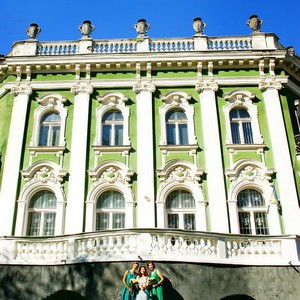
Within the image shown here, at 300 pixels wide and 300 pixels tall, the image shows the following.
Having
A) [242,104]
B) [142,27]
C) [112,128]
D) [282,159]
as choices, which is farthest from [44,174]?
[282,159]

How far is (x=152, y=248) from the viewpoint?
46.9 ft

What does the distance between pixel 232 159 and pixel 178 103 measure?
352cm

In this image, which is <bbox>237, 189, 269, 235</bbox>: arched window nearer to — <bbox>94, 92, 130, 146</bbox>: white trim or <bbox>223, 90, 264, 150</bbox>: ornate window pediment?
<bbox>223, 90, 264, 150</bbox>: ornate window pediment

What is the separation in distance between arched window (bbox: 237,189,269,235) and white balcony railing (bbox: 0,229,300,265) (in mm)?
1524

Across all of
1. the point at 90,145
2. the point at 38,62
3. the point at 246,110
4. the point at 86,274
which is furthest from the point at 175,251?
the point at 38,62

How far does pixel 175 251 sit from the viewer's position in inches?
567

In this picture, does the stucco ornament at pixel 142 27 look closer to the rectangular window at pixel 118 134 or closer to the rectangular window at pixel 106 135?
the rectangular window at pixel 118 134

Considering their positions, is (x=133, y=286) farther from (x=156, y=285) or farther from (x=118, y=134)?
(x=118, y=134)

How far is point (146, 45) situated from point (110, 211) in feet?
26.3

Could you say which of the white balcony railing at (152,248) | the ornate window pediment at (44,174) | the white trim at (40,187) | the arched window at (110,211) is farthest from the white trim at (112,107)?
the white balcony railing at (152,248)

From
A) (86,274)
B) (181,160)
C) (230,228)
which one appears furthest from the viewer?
(181,160)

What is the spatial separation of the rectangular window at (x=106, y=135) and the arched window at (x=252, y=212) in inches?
235

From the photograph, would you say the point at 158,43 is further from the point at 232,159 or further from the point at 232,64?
the point at 232,159

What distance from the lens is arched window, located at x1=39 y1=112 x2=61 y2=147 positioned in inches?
734
